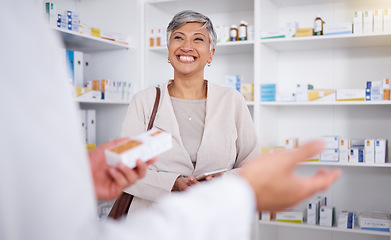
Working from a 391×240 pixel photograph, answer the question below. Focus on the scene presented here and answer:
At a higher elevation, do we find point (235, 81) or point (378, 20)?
point (378, 20)

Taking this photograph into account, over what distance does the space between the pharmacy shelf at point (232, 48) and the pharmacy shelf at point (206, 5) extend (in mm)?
438

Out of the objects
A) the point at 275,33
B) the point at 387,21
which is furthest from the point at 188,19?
the point at 387,21

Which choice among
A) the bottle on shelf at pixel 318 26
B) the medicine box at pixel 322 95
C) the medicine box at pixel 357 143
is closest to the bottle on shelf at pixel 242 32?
the bottle on shelf at pixel 318 26

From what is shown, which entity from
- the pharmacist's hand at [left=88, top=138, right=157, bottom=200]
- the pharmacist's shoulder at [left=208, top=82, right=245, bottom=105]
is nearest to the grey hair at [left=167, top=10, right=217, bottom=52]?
the pharmacist's shoulder at [left=208, top=82, right=245, bottom=105]

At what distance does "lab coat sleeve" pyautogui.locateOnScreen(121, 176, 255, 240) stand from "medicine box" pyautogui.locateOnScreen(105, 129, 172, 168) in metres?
0.31

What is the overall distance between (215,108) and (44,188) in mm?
1679

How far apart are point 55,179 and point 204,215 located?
20 cm

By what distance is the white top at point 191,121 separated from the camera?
2.08m

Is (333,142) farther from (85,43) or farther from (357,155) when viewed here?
(85,43)

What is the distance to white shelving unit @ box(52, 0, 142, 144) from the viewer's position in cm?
363

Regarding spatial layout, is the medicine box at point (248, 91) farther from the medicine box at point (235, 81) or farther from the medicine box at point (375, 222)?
the medicine box at point (375, 222)

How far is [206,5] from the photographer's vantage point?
3.74 meters

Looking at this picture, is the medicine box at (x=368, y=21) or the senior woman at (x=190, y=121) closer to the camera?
the senior woman at (x=190, y=121)

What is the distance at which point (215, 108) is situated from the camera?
211 cm
